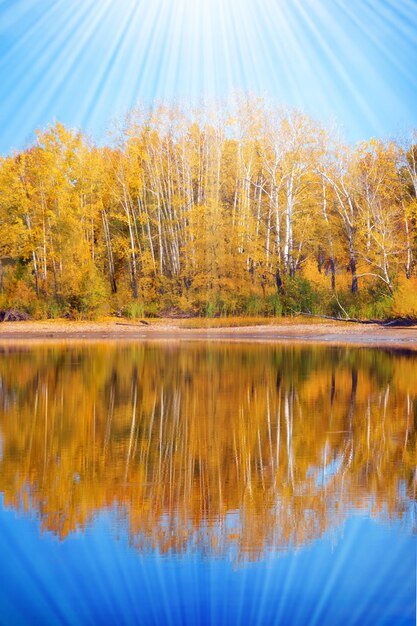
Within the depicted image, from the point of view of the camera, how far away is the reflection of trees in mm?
6320

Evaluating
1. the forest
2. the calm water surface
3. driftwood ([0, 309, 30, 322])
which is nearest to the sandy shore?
driftwood ([0, 309, 30, 322])

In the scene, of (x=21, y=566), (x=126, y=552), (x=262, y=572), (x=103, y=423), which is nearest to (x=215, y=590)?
(x=262, y=572)

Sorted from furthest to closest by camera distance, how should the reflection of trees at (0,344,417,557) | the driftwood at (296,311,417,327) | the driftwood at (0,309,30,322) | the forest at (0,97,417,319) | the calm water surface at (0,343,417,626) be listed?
the driftwood at (0,309,30,322)
the forest at (0,97,417,319)
the driftwood at (296,311,417,327)
the reflection of trees at (0,344,417,557)
the calm water surface at (0,343,417,626)

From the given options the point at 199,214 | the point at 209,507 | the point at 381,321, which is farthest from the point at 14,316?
the point at 209,507

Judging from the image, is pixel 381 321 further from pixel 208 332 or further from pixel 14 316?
pixel 14 316

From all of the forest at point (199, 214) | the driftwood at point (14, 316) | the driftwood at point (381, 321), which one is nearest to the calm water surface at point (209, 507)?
the driftwood at point (381, 321)

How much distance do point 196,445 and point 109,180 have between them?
109 ft

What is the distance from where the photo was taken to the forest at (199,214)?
1410 inches

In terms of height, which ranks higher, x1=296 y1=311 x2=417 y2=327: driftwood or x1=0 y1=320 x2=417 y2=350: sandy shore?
x1=296 y1=311 x2=417 y2=327: driftwood

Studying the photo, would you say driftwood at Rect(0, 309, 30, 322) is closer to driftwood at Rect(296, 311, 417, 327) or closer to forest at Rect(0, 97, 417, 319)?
forest at Rect(0, 97, 417, 319)

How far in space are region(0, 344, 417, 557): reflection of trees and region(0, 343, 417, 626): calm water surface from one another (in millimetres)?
23

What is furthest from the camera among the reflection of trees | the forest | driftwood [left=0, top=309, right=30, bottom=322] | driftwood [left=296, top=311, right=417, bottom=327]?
driftwood [left=0, top=309, right=30, bottom=322]

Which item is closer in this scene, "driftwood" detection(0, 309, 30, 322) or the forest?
the forest

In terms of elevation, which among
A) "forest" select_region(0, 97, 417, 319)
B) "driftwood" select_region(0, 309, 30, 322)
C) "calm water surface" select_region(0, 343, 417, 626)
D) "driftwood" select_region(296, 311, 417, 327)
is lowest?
"calm water surface" select_region(0, 343, 417, 626)
